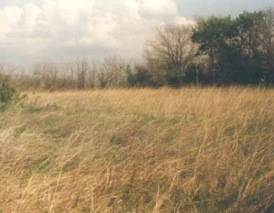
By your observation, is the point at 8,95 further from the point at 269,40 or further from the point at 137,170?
the point at 269,40

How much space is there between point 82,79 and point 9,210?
3916 centimetres

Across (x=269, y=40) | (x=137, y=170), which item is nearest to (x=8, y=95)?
(x=137, y=170)

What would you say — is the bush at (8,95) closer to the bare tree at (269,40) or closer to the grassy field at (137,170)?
the grassy field at (137,170)

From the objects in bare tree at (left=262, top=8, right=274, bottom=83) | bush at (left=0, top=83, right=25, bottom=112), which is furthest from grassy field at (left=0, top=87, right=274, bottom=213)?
bare tree at (left=262, top=8, right=274, bottom=83)

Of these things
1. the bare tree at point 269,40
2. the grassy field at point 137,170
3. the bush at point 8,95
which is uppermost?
the bare tree at point 269,40

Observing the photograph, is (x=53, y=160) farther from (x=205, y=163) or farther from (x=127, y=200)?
(x=205, y=163)

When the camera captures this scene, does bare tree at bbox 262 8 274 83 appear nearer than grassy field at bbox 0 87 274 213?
No

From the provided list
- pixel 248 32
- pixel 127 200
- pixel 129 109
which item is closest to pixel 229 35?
pixel 248 32

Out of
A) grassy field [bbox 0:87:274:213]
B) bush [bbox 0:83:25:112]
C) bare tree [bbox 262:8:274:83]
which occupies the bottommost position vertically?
grassy field [bbox 0:87:274:213]

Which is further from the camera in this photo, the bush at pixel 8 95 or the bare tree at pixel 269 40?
the bare tree at pixel 269 40

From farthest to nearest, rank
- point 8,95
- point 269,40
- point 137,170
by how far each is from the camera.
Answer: point 269,40 → point 8,95 → point 137,170

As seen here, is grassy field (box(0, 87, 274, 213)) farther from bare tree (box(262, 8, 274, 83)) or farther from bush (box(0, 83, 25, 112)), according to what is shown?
bare tree (box(262, 8, 274, 83))

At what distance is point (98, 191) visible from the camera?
333 cm

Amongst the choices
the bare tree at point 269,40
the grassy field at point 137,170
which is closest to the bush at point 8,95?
the grassy field at point 137,170
